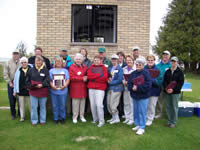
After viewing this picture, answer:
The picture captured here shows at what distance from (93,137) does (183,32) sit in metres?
31.3

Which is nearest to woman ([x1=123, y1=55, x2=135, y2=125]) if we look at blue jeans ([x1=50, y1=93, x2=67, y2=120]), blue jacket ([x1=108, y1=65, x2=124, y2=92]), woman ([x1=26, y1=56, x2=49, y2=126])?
blue jacket ([x1=108, y1=65, x2=124, y2=92])

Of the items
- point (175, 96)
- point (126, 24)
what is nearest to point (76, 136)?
point (175, 96)

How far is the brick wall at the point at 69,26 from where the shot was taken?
22.2ft

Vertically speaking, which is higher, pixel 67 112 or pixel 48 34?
pixel 48 34

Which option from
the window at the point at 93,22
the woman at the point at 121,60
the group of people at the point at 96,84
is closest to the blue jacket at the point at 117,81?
the group of people at the point at 96,84

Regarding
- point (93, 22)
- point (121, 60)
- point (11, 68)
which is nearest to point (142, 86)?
point (121, 60)

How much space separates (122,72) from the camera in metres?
5.24

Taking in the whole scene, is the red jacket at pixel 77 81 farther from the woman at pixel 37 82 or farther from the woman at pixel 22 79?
the woman at pixel 22 79

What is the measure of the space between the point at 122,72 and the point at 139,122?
4.71ft

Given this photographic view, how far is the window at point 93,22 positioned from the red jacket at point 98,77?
102 inches

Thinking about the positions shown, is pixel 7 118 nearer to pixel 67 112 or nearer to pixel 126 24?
pixel 67 112

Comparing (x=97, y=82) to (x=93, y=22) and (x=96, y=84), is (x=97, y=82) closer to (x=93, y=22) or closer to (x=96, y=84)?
(x=96, y=84)

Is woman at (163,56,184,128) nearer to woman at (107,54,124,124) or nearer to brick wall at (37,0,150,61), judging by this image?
woman at (107,54,124,124)

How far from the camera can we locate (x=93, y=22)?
26.1 ft
